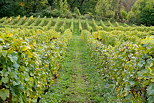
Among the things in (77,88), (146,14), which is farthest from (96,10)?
(77,88)

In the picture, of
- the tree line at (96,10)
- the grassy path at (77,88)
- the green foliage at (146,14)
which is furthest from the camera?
the tree line at (96,10)

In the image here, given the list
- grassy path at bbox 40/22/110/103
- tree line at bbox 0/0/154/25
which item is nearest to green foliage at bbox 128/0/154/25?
tree line at bbox 0/0/154/25

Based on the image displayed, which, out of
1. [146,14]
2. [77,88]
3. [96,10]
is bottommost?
[77,88]

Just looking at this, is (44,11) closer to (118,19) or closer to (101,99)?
(118,19)

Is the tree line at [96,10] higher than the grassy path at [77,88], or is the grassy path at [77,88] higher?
the tree line at [96,10]

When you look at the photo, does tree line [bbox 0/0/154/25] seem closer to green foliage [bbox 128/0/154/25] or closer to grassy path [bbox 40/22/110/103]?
green foliage [bbox 128/0/154/25]

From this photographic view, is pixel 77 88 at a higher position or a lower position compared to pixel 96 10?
lower

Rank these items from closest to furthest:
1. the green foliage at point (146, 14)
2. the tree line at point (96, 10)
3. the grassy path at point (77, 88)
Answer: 1. the grassy path at point (77, 88)
2. the green foliage at point (146, 14)
3. the tree line at point (96, 10)

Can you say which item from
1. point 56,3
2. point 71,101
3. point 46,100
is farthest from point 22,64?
point 56,3

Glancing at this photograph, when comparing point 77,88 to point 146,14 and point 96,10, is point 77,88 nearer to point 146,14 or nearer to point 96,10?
point 146,14

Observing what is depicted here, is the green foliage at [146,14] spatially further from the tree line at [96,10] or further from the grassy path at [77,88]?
the grassy path at [77,88]

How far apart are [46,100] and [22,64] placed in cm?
212

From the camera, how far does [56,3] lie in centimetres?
5341

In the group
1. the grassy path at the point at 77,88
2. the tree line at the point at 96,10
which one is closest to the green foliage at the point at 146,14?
the tree line at the point at 96,10
